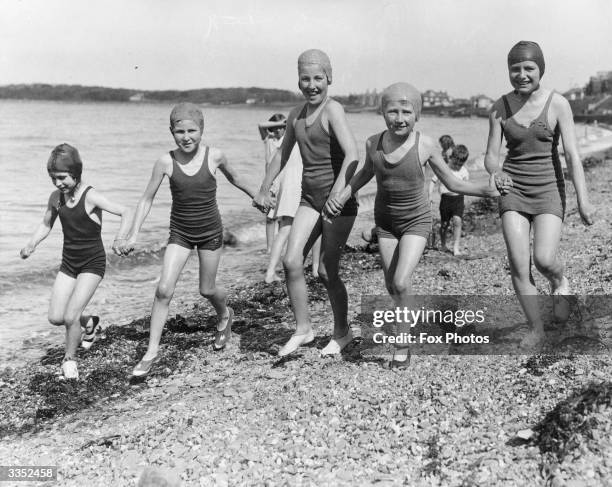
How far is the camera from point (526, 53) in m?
4.63

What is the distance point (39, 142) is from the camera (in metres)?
33.8

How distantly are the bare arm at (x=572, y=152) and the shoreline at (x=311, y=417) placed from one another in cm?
100

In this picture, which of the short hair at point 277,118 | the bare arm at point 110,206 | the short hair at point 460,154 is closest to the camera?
the bare arm at point 110,206

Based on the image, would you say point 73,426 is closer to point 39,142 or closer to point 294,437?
point 294,437

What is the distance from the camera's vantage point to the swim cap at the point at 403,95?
179 inches

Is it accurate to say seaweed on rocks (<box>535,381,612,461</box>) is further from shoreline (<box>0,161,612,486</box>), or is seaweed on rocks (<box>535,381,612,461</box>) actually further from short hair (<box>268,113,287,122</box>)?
short hair (<box>268,113,287,122</box>)

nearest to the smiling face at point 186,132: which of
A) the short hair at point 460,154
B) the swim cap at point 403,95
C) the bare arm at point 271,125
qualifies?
the swim cap at point 403,95

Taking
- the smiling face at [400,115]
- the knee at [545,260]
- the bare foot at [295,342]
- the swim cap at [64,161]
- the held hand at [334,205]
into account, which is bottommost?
the bare foot at [295,342]

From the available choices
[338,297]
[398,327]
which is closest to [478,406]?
[398,327]

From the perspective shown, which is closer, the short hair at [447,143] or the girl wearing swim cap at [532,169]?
the girl wearing swim cap at [532,169]

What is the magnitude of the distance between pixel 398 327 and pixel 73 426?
2.40 meters

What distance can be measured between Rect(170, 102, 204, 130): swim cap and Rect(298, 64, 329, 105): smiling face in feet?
2.89

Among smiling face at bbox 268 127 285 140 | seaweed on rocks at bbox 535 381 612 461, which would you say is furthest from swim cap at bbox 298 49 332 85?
smiling face at bbox 268 127 285 140

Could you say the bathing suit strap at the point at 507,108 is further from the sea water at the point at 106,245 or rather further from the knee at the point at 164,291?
the sea water at the point at 106,245
